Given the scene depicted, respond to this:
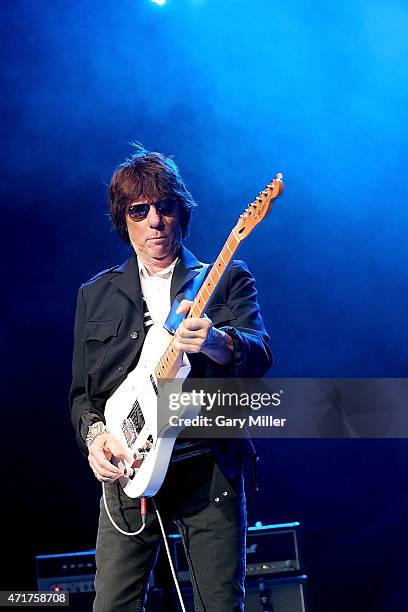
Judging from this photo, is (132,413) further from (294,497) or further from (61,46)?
(61,46)

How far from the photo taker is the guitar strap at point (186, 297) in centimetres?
256

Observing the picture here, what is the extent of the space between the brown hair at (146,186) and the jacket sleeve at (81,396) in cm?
39

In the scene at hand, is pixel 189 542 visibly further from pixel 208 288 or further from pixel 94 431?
pixel 208 288

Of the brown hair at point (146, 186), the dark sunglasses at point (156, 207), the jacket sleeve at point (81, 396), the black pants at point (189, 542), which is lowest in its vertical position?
the black pants at point (189, 542)

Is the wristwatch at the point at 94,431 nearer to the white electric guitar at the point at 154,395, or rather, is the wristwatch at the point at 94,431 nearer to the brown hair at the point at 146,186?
the white electric guitar at the point at 154,395

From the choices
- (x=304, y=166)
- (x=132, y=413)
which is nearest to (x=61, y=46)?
(x=304, y=166)

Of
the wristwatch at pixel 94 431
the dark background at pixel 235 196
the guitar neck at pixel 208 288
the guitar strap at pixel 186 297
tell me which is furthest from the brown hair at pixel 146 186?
the dark background at pixel 235 196

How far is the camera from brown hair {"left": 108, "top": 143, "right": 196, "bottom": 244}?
2.93 metres

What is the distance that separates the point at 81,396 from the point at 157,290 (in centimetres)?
50

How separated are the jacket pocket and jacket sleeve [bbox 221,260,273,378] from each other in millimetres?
449

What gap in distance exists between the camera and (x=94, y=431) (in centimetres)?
271


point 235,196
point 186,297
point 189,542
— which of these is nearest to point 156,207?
point 186,297

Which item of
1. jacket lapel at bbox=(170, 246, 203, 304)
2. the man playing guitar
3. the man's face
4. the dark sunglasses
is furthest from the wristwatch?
the dark sunglasses

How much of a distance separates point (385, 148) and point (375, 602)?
3.05m
